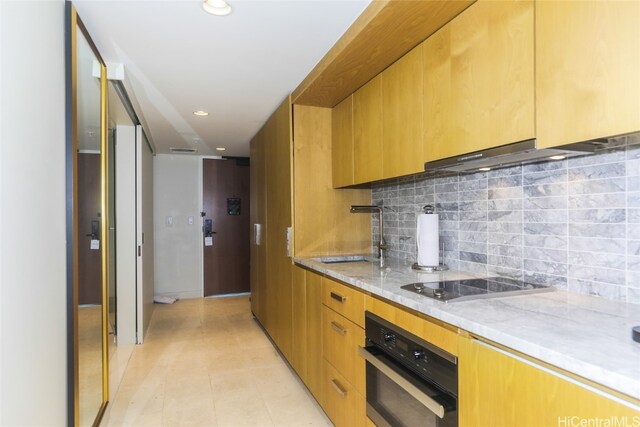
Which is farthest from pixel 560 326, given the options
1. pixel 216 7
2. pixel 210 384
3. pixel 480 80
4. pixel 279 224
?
pixel 210 384

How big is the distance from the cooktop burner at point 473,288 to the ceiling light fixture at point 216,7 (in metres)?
1.51

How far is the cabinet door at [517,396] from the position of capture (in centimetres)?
79

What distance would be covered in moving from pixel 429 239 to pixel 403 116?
70 centimetres

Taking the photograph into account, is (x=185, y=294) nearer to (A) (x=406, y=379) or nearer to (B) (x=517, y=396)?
(A) (x=406, y=379)

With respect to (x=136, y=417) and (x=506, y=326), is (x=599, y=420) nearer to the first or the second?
(x=506, y=326)

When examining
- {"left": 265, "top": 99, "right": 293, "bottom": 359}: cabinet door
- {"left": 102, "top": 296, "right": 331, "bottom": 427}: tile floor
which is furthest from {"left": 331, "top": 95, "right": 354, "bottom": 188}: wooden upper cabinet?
{"left": 102, "top": 296, "right": 331, "bottom": 427}: tile floor

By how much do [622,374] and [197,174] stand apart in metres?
5.77

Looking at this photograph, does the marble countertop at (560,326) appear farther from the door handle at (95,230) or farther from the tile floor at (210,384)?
the door handle at (95,230)

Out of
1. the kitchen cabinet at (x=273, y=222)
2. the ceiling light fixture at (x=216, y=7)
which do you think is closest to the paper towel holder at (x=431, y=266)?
the kitchen cabinet at (x=273, y=222)

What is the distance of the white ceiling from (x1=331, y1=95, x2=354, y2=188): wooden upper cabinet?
0.38m

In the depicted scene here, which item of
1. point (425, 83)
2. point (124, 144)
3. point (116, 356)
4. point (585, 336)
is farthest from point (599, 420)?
point (124, 144)

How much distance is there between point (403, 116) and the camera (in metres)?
1.95

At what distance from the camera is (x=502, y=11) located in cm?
134

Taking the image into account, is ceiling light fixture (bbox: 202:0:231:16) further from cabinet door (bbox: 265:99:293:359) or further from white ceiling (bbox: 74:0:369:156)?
cabinet door (bbox: 265:99:293:359)
